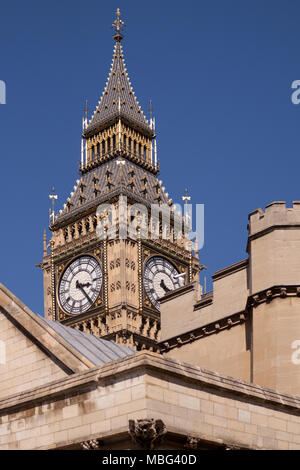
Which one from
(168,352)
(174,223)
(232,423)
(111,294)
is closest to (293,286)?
(168,352)

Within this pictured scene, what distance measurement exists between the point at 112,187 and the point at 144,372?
7983cm

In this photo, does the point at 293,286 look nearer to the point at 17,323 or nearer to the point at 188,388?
the point at 17,323

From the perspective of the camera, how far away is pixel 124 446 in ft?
90.8

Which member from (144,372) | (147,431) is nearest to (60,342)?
(144,372)

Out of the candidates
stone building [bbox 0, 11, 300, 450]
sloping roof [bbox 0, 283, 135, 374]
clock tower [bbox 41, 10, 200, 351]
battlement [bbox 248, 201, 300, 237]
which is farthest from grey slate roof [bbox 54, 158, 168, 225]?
sloping roof [bbox 0, 283, 135, 374]

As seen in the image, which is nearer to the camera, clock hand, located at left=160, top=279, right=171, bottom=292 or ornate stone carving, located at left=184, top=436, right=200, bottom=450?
ornate stone carving, located at left=184, top=436, right=200, bottom=450

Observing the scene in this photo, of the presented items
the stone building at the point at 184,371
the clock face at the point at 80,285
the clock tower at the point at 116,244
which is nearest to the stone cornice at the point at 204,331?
the stone building at the point at 184,371

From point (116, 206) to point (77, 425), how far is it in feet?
246

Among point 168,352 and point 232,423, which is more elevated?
point 168,352

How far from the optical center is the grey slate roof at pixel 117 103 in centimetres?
11306

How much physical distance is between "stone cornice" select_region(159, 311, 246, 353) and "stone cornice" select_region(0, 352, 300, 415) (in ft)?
51.0

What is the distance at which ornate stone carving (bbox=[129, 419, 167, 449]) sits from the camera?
2672 cm

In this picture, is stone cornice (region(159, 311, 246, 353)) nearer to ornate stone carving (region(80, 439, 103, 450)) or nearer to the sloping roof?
the sloping roof

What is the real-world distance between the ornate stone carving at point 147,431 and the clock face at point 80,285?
74742mm
